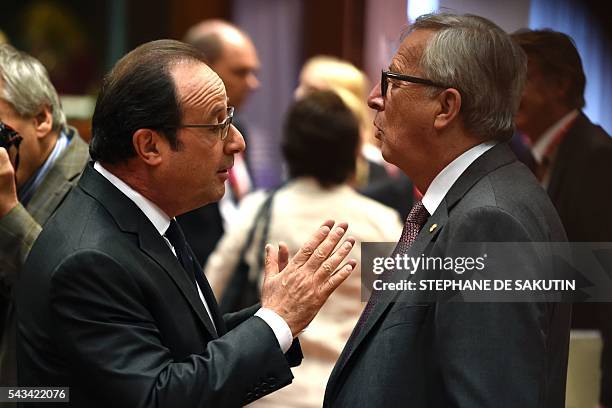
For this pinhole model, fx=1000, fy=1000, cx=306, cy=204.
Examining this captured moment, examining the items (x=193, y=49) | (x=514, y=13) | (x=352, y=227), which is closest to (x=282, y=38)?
(x=352, y=227)

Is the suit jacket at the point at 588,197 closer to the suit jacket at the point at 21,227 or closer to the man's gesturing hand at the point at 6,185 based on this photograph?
the suit jacket at the point at 21,227

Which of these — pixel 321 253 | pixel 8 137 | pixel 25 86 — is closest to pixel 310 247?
pixel 321 253

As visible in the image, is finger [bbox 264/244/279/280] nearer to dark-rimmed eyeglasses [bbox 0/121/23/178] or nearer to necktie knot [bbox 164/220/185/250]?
necktie knot [bbox 164/220/185/250]

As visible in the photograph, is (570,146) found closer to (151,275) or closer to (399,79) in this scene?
(399,79)

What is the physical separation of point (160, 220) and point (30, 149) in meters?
0.85

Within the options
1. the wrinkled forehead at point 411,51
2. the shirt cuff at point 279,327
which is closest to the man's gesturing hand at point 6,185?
the shirt cuff at point 279,327

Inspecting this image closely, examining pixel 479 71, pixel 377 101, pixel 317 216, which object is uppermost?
pixel 479 71

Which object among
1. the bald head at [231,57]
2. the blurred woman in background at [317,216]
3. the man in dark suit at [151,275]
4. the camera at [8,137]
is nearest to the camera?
the man in dark suit at [151,275]

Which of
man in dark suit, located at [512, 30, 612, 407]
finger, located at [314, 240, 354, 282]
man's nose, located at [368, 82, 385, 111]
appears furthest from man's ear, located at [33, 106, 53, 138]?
man in dark suit, located at [512, 30, 612, 407]

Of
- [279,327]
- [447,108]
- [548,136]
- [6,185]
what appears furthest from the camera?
[548,136]

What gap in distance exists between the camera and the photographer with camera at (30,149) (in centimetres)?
318

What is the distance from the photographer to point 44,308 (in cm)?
248

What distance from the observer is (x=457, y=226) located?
7.86 feet

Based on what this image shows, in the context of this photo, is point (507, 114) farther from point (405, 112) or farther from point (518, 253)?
point (518, 253)
